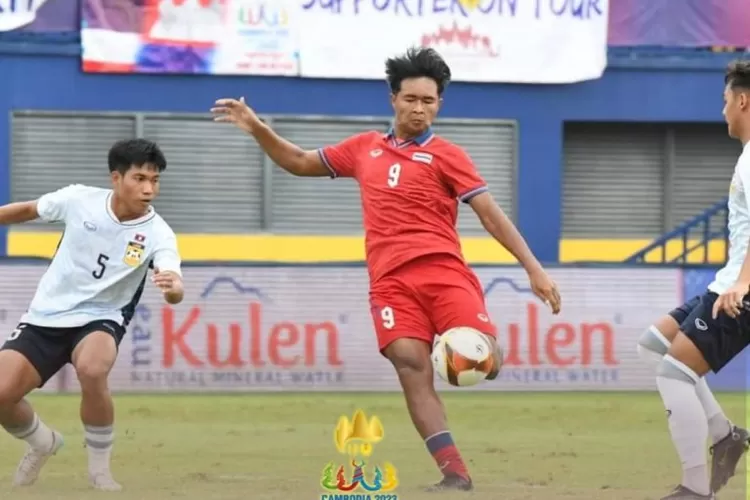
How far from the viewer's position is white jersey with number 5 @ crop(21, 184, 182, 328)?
8727mm

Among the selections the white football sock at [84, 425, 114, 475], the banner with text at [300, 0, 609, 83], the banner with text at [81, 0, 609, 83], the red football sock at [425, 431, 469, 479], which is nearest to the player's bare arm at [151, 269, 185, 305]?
the white football sock at [84, 425, 114, 475]

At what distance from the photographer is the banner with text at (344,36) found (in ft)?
75.8

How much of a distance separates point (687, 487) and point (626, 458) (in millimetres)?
3060

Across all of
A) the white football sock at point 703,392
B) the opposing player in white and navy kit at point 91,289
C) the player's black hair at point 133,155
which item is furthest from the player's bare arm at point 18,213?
the white football sock at point 703,392

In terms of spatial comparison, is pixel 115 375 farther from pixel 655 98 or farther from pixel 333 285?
pixel 655 98

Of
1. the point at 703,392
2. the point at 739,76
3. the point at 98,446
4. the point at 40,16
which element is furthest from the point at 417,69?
the point at 40,16

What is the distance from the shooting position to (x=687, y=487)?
25.7ft

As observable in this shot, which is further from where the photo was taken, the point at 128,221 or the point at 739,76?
the point at 128,221

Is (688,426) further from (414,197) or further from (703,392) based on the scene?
(414,197)

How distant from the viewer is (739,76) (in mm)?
7910

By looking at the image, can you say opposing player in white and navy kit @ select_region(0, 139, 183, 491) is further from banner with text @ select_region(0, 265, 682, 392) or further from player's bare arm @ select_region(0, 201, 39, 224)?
banner with text @ select_region(0, 265, 682, 392)

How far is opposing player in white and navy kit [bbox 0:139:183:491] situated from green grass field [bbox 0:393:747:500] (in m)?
0.33

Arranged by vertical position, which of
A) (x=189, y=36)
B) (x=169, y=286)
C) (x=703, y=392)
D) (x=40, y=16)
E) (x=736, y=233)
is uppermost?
(x=40, y=16)

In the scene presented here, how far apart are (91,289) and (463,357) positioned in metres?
1.96
